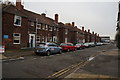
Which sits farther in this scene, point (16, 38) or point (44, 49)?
point (16, 38)

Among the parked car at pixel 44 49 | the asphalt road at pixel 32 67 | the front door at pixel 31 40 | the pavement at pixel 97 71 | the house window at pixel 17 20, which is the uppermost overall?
the house window at pixel 17 20

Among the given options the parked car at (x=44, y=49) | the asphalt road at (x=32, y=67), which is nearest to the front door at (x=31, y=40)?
the parked car at (x=44, y=49)

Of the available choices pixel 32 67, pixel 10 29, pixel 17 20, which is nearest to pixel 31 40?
pixel 17 20

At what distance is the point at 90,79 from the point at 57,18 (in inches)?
1364

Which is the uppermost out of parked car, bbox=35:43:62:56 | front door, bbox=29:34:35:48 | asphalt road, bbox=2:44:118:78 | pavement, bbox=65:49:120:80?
front door, bbox=29:34:35:48

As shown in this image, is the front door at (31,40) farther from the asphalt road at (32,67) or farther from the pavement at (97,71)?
the pavement at (97,71)

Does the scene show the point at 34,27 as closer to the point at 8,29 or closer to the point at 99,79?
the point at 8,29

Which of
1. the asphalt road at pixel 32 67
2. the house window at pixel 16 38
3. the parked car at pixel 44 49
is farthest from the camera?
the house window at pixel 16 38

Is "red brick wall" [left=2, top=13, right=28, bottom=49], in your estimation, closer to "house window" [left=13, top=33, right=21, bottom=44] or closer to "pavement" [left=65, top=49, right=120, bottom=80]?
"house window" [left=13, top=33, right=21, bottom=44]

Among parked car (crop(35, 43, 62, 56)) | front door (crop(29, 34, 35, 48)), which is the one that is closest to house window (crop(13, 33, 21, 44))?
front door (crop(29, 34, 35, 48))

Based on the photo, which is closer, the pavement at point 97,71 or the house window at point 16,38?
the pavement at point 97,71

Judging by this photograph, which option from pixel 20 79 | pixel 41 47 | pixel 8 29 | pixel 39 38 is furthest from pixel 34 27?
pixel 20 79

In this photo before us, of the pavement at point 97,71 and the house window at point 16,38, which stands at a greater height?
the house window at point 16,38

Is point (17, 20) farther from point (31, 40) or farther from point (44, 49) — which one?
point (44, 49)
